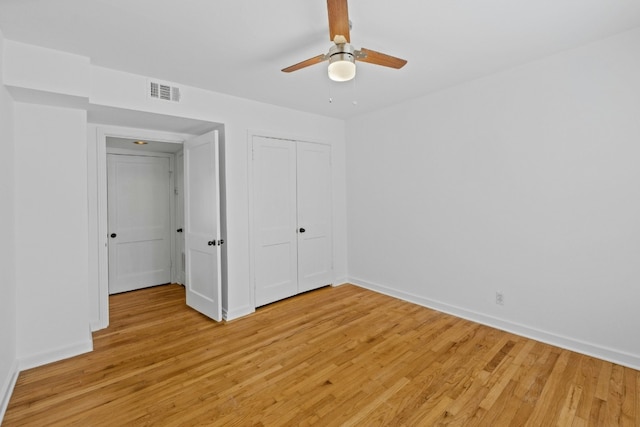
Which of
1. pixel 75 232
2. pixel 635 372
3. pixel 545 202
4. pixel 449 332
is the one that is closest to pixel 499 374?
pixel 449 332

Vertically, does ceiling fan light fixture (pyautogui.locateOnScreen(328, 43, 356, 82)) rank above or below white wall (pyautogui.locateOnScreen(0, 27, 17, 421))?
above

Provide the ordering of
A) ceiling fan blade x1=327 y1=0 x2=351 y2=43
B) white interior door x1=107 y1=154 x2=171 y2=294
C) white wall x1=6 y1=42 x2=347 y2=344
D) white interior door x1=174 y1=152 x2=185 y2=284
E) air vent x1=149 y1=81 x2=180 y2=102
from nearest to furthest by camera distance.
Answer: ceiling fan blade x1=327 y1=0 x2=351 y2=43 → white wall x1=6 y1=42 x2=347 y2=344 → air vent x1=149 y1=81 x2=180 y2=102 → white interior door x1=107 y1=154 x2=171 y2=294 → white interior door x1=174 y1=152 x2=185 y2=284

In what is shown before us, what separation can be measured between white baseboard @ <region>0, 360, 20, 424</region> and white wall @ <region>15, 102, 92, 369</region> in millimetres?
132

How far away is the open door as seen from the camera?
3.39 metres

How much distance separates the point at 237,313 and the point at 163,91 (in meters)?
2.52

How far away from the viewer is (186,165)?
3.84 m

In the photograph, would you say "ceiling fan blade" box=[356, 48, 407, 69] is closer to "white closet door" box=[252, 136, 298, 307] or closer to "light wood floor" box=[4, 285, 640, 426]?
"white closet door" box=[252, 136, 298, 307]

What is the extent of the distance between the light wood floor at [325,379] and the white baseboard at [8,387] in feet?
0.13

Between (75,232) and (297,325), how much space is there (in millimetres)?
2289

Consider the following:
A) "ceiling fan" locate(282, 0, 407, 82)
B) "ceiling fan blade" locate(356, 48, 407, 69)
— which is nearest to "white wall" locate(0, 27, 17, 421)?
"ceiling fan" locate(282, 0, 407, 82)

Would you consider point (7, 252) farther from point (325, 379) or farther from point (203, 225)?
Result: point (325, 379)

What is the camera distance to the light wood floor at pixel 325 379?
76.3 inches

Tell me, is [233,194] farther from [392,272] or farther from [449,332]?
[449,332]

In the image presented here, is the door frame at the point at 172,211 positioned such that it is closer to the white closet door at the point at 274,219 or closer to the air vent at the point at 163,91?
the white closet door at the point at 274,219
